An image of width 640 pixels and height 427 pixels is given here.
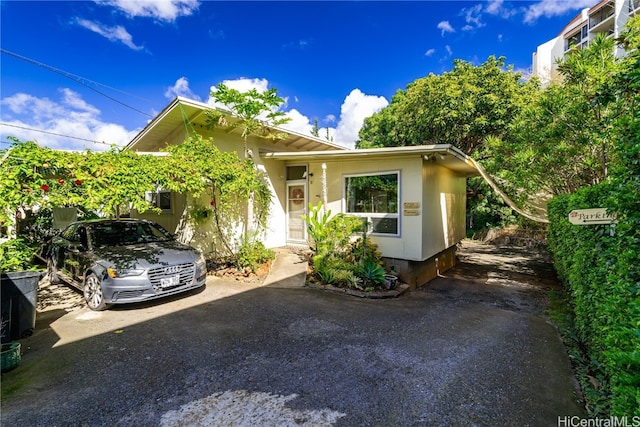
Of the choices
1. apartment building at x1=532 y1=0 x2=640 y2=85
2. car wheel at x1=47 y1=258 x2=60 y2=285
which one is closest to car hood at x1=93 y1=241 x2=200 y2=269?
car wheel at x1=47 y1=258 x2=60 y2=285

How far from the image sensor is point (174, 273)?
17.9 ft

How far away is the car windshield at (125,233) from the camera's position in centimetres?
581

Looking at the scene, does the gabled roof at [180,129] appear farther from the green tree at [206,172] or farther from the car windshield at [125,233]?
the car windshield at [125,233]

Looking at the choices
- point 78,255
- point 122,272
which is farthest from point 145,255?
point 78,255

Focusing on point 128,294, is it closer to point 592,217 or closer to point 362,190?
point 362,190

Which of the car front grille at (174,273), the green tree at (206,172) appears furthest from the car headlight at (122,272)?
the green tree at (206,172)

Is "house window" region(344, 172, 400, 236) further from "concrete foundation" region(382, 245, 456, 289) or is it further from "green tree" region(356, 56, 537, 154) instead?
"green tree" region(356, 56, 537, 154)

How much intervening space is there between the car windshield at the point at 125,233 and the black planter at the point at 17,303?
1742mm

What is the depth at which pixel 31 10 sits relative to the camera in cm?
775

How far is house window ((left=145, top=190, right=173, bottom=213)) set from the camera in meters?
9.70

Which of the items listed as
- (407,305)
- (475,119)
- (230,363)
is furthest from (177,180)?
(475,119)

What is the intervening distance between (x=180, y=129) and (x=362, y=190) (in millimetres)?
6234

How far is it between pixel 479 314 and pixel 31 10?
13.4 m

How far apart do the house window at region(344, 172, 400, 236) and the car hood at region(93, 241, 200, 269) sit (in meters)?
4.45
